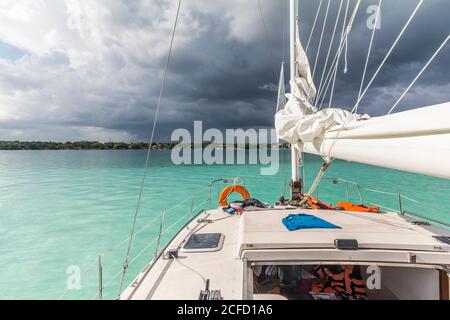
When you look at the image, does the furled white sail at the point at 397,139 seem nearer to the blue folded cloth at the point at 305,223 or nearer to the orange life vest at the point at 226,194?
the blue folded cloth at the point at 305,223

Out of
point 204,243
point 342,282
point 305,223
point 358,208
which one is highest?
point 305,223

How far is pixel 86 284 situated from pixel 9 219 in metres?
8.05

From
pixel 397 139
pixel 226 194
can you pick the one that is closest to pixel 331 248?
pixel 397 139

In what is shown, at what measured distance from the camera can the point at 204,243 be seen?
299cm

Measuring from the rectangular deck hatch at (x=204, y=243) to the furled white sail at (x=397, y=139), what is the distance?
5.78 feet

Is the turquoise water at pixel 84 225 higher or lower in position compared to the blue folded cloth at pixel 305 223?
lower

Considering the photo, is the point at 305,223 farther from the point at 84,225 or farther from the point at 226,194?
the point at 84,225

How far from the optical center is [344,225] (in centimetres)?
264

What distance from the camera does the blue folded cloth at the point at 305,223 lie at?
99.5 inches

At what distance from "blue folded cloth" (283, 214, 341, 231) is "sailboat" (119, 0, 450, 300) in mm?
11

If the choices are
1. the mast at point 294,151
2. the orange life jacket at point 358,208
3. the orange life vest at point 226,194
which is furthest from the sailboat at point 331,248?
the orange life vest at point 226,194

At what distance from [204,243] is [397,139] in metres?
2.33

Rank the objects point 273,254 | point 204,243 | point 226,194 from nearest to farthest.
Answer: point 273,254, point 204,243, point 226,194
